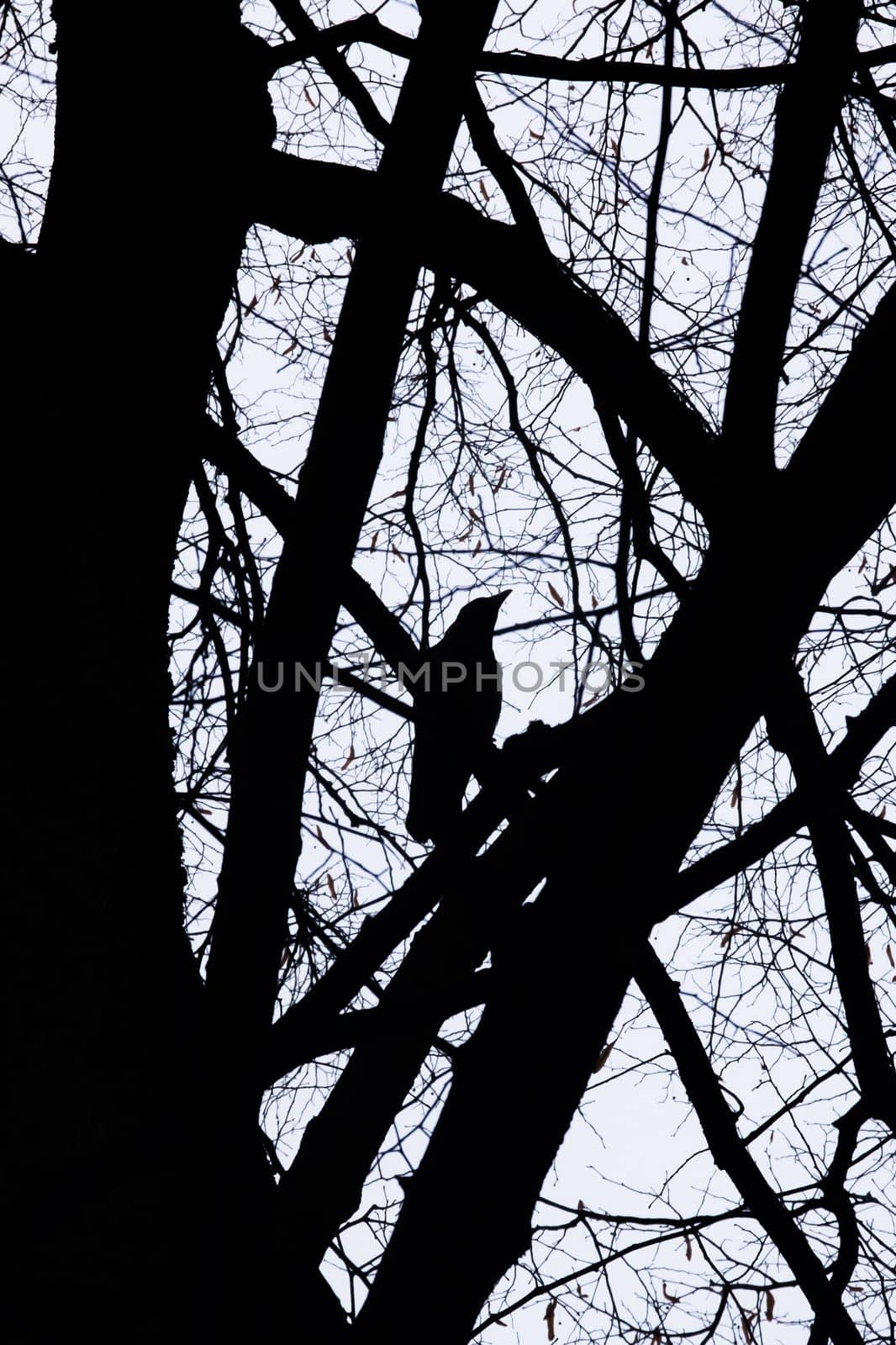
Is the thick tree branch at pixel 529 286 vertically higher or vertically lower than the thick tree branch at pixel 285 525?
higher

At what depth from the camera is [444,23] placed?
174 centimetres

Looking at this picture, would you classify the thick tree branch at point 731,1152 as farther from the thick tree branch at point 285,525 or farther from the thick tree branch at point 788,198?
the thick tree branch at point 788,198

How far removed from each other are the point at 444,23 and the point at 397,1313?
185 centimetres

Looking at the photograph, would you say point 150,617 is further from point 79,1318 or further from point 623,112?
point 623,112

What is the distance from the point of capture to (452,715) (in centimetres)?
313

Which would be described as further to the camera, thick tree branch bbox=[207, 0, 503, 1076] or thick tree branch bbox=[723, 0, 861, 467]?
thick tree branch bbox=[723, 0, 861, 467]

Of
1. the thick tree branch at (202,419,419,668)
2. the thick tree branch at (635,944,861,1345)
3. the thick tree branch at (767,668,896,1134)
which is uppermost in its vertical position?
the thick tree branch at (202,419,419,668)

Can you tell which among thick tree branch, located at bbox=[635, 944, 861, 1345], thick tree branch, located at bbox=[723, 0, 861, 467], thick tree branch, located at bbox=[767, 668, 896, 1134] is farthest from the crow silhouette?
thick tree branch, located at bbox=[723, 0, 861, 467]

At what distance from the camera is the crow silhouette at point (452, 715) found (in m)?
3.02

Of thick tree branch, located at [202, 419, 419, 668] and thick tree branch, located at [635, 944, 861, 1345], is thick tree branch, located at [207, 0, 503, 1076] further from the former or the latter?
thick tree branch, located at [635, 944, 861, 1345]

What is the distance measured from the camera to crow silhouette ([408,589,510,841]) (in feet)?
9.91

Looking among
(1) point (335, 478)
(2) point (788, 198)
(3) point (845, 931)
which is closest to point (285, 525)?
(1) point (335, 478)

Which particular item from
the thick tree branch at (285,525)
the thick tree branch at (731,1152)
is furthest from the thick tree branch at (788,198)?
the thick tree branch at (731,1152)

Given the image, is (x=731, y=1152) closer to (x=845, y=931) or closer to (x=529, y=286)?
(x=845, y=931)
